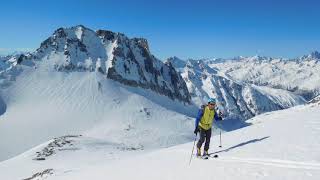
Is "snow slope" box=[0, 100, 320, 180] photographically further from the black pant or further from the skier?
the skier

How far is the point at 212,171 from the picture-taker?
20031 millimetres

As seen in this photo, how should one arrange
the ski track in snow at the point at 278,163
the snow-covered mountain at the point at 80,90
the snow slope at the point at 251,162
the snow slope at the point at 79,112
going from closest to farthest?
the snow slope at the point at 251,162, the ski track in snow at the point at 278,163, the snow slope at the point at 79,112, the snow-covered mountain at the point at 80,90

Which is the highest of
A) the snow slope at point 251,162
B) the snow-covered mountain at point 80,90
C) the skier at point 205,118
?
the snow-covered mountain at point 80,90

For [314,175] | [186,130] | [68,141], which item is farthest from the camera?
[186,130]

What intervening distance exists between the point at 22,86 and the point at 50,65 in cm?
1793

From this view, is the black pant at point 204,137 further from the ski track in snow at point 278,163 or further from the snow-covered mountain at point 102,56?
the snow-covered mountain at point 102,56

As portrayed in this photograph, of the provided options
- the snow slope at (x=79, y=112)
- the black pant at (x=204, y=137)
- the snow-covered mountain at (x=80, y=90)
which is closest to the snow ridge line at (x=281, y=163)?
the black pant at (x=204, y=137)

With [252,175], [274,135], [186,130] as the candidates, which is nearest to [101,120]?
[186,130]

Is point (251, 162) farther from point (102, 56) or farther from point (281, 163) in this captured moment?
point (102, 56)

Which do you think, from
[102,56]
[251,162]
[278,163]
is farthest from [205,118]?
[102,56]

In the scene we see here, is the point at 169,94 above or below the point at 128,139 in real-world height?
above

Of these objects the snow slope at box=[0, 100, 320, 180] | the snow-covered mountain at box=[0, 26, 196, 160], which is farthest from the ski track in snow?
the snow-covered mountain at box=[0, 26, 196, 160]

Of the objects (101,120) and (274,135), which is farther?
(101,120)

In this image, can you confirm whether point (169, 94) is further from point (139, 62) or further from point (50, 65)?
point (50, 65)
